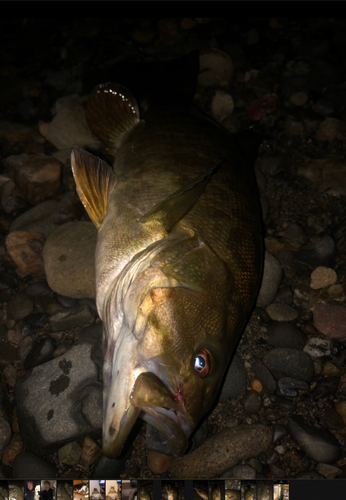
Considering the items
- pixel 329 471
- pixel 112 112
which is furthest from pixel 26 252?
pixel 329 471

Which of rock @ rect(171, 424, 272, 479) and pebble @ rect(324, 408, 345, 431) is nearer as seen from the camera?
rock @ rect(171, 424, 272, 479)

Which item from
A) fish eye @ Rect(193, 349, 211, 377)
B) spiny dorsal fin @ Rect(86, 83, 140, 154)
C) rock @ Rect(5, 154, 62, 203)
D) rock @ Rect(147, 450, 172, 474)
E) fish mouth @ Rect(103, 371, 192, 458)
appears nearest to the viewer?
fish mouth @ Rect(103, 371, 192, 458)

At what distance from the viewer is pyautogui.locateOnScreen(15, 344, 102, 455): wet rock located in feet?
7.91

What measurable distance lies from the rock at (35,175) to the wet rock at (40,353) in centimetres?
131

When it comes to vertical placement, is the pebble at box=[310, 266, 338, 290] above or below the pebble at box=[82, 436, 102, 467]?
above

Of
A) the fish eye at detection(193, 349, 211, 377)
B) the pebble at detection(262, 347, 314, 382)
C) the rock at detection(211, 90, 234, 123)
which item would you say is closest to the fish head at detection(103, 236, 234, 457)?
the fish eye at detection(193, 349, 211, 377)

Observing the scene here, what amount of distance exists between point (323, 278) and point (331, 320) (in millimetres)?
340

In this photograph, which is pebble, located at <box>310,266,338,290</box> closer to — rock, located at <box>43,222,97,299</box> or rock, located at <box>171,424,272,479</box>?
rock, located at <box>171,424,272,479</box>

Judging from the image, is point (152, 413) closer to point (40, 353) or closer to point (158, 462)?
point (158, 462)

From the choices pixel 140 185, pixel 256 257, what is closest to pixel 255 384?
pixel 256 257

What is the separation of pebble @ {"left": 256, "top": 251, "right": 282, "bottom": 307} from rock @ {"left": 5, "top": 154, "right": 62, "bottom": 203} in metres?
1.96

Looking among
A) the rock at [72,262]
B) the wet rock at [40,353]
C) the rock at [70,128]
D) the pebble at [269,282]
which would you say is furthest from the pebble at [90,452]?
the rock at [70,128]

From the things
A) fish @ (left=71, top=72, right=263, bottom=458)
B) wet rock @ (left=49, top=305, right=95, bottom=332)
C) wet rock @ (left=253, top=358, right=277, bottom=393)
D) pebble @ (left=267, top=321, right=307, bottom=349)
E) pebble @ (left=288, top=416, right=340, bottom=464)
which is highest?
fish @ (left=71, top=72, right=263, bottom=458)

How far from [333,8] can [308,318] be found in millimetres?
3034
